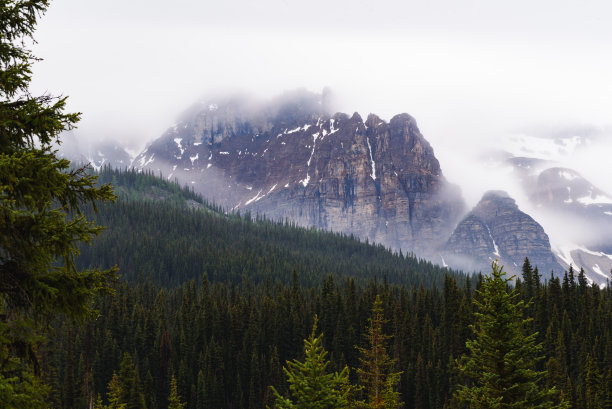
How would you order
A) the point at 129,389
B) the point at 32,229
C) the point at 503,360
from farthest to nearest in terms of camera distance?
the point at 129,389 < the point at 503,360 < the point at 32,229

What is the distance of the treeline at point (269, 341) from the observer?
303ft

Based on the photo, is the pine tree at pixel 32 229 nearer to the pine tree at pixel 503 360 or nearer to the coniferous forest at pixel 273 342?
the pine tree at pixel 503 360

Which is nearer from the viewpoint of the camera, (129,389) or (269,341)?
(129,389)

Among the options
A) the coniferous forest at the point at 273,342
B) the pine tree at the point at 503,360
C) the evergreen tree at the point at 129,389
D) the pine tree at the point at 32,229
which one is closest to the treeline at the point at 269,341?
the coniferous forest at the point at 273,342

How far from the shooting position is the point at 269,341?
368 ft

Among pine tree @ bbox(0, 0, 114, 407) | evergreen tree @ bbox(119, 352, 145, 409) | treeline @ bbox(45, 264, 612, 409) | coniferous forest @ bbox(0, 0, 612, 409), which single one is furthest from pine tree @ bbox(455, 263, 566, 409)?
treeline @ bbox(45, 264, 612, 409)

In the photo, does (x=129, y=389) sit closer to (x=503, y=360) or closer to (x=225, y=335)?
(x=225, y=335)

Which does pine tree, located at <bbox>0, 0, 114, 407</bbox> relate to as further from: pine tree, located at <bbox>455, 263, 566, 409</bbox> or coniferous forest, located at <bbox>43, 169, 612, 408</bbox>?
coniferous forest, located at <bbox>43, 169, 612, 408</bbox>

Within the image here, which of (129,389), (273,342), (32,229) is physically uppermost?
(32,229)

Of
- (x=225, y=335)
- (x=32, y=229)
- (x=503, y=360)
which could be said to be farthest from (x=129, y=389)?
(x=32, y=229)

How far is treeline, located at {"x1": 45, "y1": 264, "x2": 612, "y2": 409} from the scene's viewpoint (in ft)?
303

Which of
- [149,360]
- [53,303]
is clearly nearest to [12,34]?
[53,303]

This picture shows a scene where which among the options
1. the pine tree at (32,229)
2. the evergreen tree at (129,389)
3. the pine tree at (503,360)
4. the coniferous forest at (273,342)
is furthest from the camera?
the coniferous forest at (273,342)

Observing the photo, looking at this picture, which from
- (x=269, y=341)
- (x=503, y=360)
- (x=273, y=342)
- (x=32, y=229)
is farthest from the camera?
(x=269, y=341)
